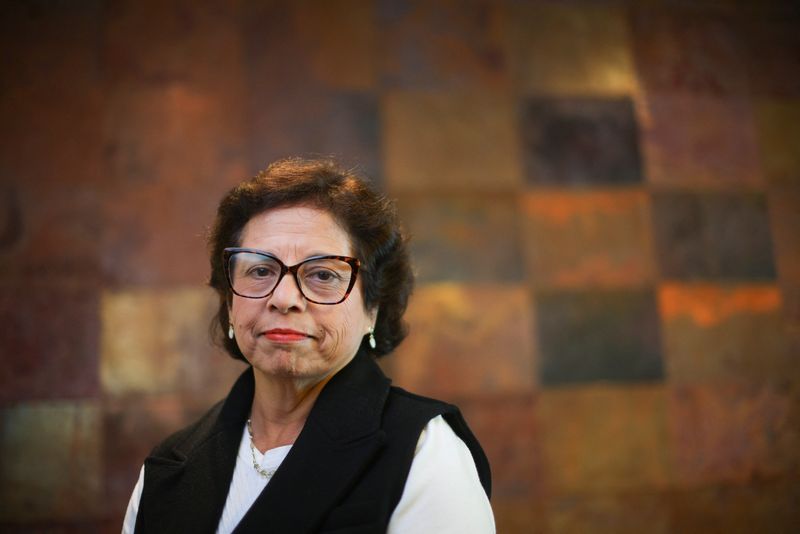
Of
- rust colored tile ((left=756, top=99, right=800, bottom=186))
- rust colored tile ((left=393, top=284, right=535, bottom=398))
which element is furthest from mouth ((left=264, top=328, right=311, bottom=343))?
rust colored tile ((left=756, top=99, right=800, bottom=186))

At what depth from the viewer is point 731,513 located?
2.82 meters

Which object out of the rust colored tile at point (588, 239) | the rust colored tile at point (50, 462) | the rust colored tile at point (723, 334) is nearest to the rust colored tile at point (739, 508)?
the rust colored tile at point (723, 334)

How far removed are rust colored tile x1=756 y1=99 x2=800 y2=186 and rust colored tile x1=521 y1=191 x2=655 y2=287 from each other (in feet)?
2.42

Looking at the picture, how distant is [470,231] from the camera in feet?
9.39

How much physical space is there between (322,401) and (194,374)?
1571 millimetres

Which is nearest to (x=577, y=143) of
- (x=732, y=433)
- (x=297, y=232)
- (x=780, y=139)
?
(x=780, y=139)

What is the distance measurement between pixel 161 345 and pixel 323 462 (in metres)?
1.73

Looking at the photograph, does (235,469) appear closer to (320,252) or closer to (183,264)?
(320,252)

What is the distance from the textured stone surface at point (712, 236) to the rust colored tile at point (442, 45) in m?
1.05

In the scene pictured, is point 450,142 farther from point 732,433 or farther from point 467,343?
point 732,433

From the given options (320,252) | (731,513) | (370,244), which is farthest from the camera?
(731,513)

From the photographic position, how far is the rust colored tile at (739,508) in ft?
9.16

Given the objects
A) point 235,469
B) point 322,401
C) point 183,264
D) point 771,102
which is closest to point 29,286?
point 183,264

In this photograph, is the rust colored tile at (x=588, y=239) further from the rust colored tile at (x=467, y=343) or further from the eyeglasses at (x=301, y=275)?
the eyeglasses at (x=301, y=275)
